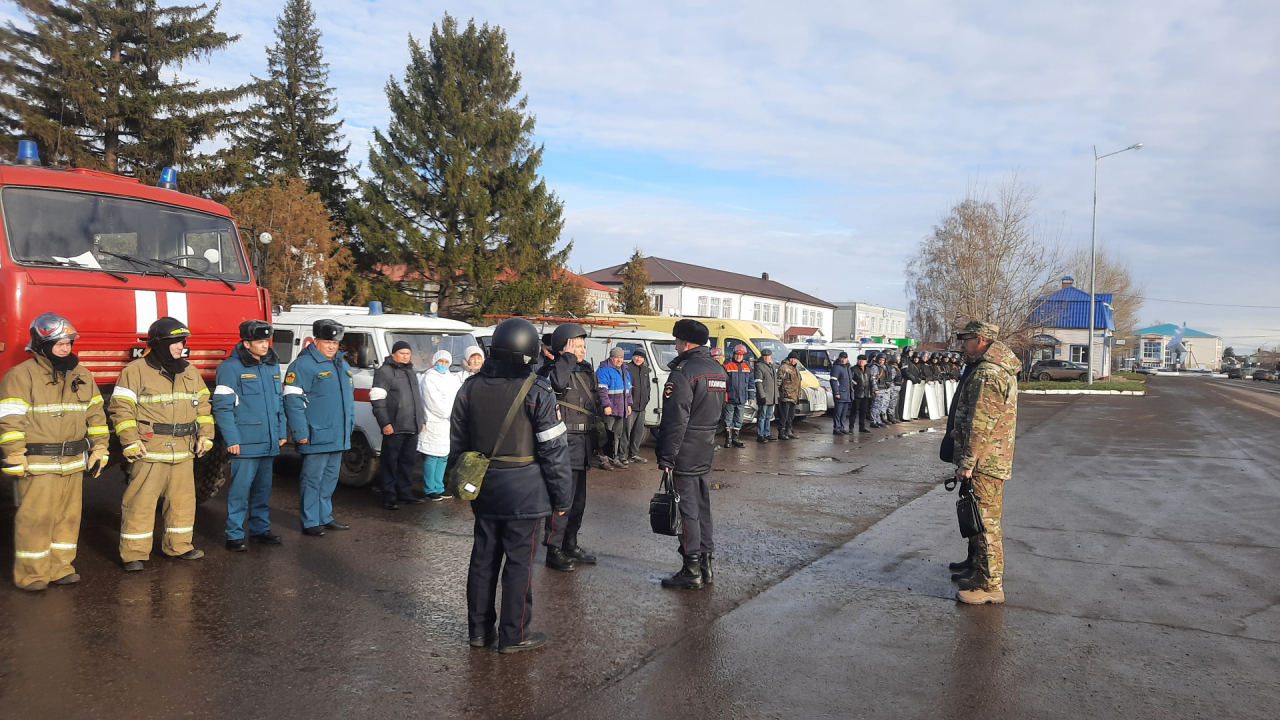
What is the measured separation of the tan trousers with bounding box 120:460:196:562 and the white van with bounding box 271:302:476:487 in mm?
2629

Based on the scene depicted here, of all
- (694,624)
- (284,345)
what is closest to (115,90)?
(284,345)

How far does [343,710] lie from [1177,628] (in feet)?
16.5

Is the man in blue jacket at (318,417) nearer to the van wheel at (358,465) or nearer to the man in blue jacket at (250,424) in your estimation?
the man in blue jacket at (250,424)

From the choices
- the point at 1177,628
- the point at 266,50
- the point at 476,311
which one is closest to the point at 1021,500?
the point at 1177,628

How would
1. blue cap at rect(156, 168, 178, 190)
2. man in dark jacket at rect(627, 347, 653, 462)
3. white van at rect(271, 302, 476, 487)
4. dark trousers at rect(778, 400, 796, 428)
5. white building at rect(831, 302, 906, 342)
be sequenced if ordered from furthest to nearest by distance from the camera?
white building at rect(831, 302, 906, 342) → dark trousers at rect(778, 400, 796, 428) → man in dark jacket at rect(627, 347, 653, 462) → white van at rect(271, 302, 476, 487) → blue cap at rect(156, 168, 178, 190)

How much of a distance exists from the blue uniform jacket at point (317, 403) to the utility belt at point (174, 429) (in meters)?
0.90

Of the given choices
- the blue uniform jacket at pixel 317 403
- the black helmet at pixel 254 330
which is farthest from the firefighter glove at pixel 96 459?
the blue uniform jacket at pixel 317 403

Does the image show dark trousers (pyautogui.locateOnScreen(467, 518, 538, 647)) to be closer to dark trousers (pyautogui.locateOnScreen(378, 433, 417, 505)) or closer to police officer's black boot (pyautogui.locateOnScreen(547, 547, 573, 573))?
police officer's black boot (pyautogui.locateOnScreen(547, 547, 573, 573))

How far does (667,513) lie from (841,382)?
447 inches

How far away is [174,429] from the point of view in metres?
5.93

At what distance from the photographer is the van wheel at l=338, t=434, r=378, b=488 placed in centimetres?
912

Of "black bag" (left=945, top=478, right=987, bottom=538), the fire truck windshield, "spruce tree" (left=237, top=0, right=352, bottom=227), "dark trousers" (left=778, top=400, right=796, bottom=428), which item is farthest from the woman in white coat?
"spruce tree" (left=237, top=0, right=352, bottom=227)

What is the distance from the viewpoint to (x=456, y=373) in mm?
8844

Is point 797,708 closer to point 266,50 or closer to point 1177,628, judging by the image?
point 1177,628
